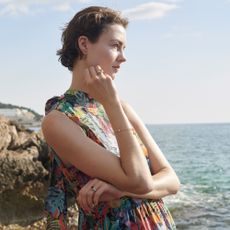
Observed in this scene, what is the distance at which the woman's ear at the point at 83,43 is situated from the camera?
9.00 ft

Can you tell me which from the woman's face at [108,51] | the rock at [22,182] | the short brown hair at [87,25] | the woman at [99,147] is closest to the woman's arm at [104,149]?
the woman at [99,147]

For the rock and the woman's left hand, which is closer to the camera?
the woman's left hand

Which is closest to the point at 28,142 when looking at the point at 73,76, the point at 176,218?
the point at 176,218

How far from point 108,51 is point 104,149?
492 millimetres

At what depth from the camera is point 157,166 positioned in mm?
2848

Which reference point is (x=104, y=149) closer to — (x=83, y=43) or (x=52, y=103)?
(x=52, y=103)

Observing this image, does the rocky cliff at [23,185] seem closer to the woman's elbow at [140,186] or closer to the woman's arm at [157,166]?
the woman's arm at [157,166]

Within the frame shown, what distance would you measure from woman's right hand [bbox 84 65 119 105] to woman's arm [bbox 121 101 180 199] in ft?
1.23

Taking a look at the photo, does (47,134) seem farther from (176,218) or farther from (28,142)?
(176,218)

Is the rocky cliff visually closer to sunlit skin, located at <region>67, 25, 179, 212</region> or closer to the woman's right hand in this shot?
sunlit skin, located at <region>67, 25, 179, 212</region>

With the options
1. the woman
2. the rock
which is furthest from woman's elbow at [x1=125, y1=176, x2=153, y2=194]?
the rock

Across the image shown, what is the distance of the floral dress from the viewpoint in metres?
2.57

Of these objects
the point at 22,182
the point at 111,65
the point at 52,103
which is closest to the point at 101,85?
the point at 111,65

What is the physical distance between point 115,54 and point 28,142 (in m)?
9.88
